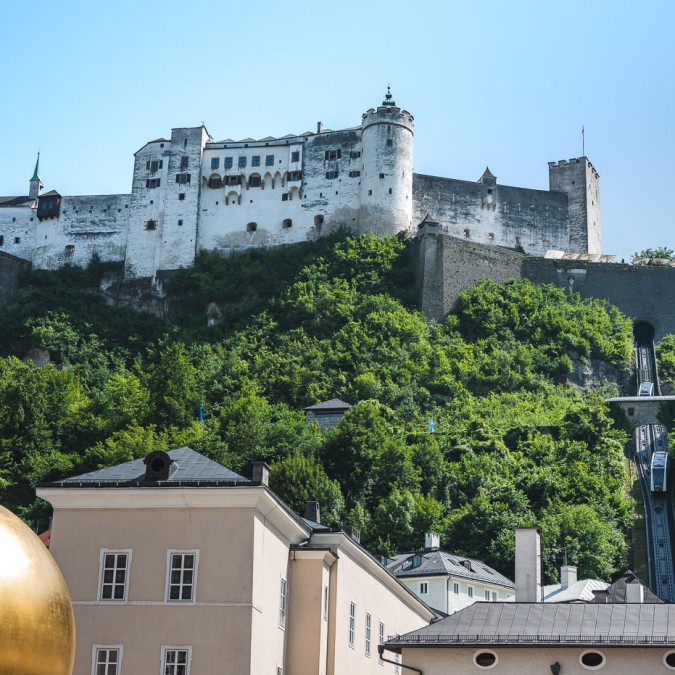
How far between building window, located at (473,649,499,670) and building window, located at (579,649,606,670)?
169cm

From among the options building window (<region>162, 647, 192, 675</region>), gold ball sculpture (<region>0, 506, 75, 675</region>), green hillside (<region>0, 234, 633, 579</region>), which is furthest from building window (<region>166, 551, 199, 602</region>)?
green hillside (<region>0, 234, 633, 579</region>)

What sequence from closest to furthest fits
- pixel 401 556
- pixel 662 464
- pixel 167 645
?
pixel 167 645 → pixel 401 556 → pixel 662 464

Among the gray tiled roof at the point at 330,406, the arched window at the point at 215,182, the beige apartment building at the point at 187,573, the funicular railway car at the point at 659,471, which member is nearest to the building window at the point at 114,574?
the beige apartment building at the point at 187,573

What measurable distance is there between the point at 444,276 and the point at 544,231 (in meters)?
12.3

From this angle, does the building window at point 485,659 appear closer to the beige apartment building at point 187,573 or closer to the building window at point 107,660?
the beige apartment building at point 187,573

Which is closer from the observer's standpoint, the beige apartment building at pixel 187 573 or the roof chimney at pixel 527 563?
the beige apartment building at pixel 187 573

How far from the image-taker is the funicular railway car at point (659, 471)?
7256 centimetres

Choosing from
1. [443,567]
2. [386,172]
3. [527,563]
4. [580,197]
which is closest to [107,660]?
[527,563]

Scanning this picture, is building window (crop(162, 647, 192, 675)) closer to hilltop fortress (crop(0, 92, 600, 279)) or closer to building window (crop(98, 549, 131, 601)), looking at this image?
building window (crop(98, 549, 131, 601))

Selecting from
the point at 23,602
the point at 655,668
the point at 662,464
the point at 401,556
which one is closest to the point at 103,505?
the point at 655,668

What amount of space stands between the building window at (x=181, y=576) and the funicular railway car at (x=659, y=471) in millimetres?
47325

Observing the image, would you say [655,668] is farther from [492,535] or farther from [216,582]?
[492,535]

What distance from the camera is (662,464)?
74.5 metres

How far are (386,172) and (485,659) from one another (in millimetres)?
69670
